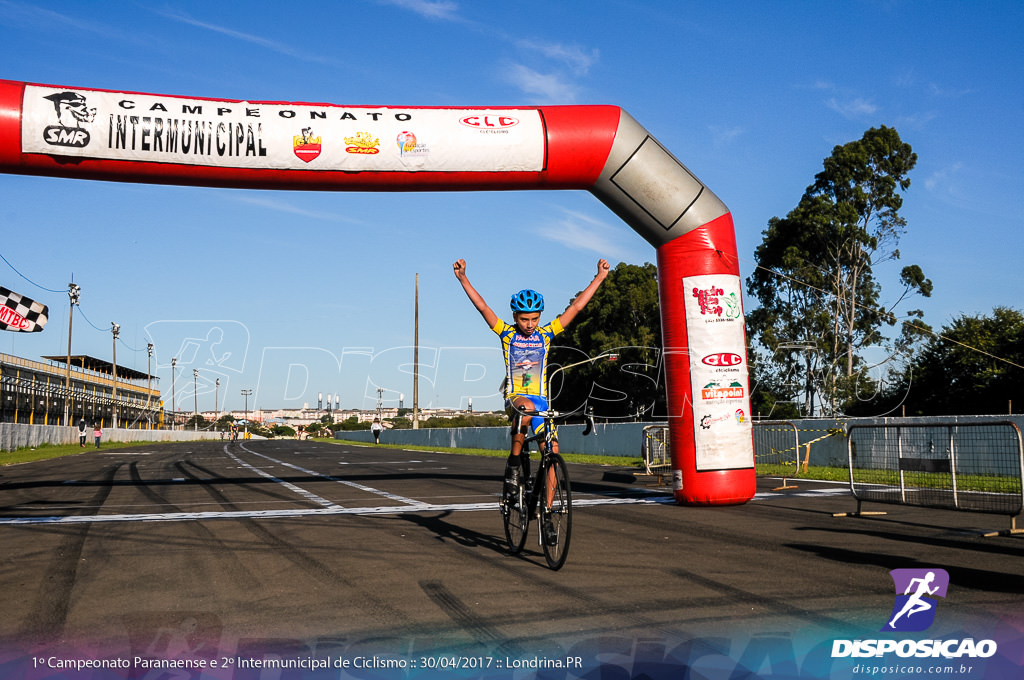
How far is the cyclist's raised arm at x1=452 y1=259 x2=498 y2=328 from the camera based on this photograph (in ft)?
22.1

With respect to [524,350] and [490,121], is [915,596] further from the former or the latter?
[490,121]

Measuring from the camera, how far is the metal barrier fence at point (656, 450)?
14580 millimetres

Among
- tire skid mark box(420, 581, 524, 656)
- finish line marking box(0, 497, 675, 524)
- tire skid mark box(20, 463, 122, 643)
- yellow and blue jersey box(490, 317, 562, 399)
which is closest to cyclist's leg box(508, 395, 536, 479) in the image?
yellow and blue jersey box(490, 317, 562, 399)

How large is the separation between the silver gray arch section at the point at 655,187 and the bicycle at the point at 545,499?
484cm

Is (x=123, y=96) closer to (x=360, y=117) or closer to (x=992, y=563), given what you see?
(x=360, y=117)

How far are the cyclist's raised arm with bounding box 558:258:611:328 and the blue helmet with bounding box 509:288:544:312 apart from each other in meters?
0.20

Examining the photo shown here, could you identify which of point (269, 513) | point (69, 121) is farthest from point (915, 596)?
point (69, 121)

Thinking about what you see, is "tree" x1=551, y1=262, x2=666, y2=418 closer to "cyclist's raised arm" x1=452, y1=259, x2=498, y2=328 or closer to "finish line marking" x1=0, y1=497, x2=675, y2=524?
"finish line marking" x1=0, y1=497, x2=675, y2=524

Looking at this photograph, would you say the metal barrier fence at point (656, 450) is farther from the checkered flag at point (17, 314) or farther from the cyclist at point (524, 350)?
the checkered flag at point (17, 314)

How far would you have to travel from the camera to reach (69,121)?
9516mm

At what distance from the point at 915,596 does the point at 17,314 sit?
1627cm

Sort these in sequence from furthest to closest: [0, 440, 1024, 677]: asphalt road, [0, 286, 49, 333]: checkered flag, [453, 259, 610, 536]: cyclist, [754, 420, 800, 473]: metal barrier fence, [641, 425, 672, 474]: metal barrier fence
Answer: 1. [754, 420, 800, 473]: metal barrier fence
2. [0, 286, 49, 333]: checkered flag
3. [641, 425, 672, 474]: metal barrier fence
4. [453, 259, 610, 536]: cyclist
5. [0, 440, 1024, 677]: asphalt road

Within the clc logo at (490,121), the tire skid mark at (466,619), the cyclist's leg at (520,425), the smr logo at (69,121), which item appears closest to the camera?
the tire skid mark at (466,619)

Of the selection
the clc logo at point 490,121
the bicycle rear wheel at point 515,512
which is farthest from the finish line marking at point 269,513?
the clc logo at point 490,121
